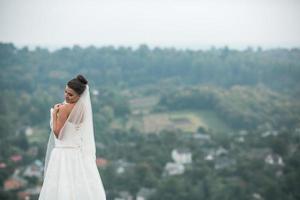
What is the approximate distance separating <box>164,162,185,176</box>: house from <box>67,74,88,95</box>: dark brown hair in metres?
17.3

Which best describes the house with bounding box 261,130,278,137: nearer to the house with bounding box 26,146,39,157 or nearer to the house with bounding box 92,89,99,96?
the house with bounding box 92,89,99,96

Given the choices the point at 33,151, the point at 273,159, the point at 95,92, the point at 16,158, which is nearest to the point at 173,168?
the point at 273,159

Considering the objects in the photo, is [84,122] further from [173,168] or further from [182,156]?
[182,156]

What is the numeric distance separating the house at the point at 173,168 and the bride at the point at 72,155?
17.1 meters

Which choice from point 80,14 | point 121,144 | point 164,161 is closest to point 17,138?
point 121,144

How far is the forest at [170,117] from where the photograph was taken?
1934cm

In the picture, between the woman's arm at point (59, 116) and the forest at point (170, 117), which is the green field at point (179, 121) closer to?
the forest at point (170, 117)

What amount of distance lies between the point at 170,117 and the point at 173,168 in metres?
5.19

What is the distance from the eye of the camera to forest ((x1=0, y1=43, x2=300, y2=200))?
1934 centimetres

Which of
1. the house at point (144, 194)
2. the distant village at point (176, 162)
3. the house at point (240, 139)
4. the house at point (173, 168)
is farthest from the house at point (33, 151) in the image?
the house at point (240, 139)

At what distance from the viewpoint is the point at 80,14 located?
3741 cm

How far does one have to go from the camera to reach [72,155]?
330 cm

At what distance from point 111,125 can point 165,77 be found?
587 centimetres

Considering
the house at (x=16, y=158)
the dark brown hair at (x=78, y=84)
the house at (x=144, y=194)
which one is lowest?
the house at (x=144, y=194)
